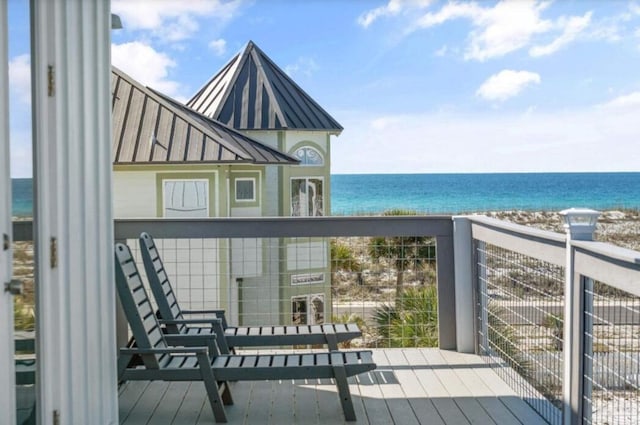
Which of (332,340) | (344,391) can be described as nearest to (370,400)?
(344,391)

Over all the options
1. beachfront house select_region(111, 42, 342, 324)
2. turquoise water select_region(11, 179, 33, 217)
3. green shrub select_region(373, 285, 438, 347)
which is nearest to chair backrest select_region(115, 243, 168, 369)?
turquoise water select_region(11, 179, 33, 217)

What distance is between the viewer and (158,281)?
14.5ft

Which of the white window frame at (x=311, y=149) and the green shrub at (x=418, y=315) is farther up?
the white window frame at (x=311, y=149)

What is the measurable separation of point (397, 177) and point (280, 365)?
51389 mm

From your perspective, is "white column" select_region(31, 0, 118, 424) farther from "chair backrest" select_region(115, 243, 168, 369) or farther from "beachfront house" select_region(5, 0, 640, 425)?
"chair backrest" select_region(115, 243, 168, 369)

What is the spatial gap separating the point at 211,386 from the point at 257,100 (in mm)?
15610

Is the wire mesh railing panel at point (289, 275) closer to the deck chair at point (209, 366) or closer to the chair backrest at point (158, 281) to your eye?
the chair backrest at point (158, 281)

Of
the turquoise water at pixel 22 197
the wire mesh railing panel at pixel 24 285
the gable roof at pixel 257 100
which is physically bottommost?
the wire mesh railing panel at pixel 24 285

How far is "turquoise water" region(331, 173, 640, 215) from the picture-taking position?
5078 centimetres

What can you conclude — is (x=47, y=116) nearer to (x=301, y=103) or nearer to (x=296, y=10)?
(x=301, y=103)

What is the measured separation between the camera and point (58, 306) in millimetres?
2668

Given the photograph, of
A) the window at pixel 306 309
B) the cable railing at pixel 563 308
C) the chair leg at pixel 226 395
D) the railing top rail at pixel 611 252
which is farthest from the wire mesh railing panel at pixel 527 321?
the window at pixel 306 309

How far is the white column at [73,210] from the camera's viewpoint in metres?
2.57

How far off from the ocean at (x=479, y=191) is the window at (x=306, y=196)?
29.9m
